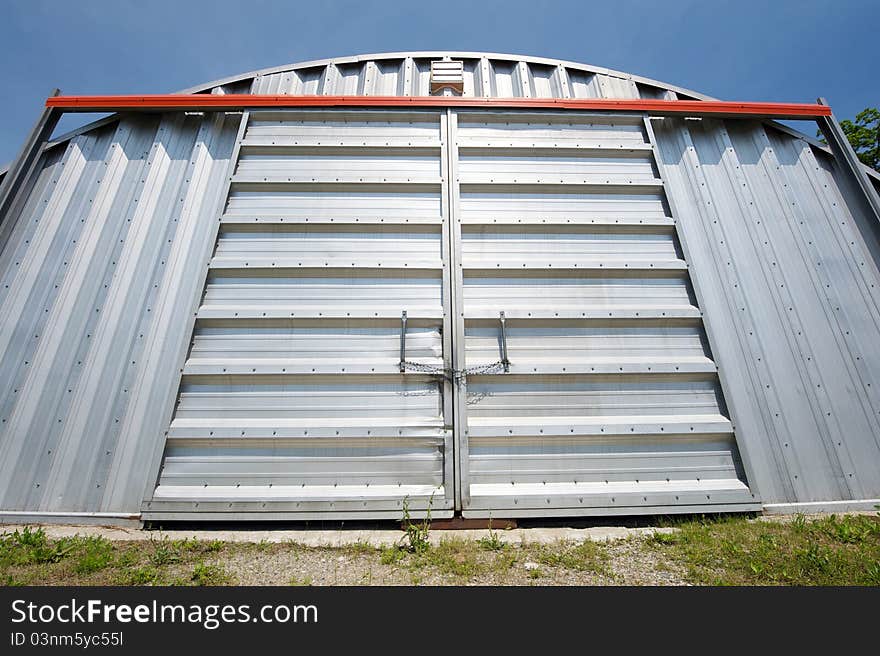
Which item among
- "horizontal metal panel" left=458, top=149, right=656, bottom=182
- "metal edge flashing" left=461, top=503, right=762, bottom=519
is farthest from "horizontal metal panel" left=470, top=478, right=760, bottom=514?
"horizontal metal panel" left=458, top=149, right=656, bottom=182

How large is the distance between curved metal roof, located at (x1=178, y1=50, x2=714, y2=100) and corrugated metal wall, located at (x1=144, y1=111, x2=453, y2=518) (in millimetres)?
973

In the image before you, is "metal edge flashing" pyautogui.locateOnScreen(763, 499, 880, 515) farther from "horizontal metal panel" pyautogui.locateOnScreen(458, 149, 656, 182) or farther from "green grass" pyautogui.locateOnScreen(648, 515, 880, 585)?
"horizontal metal panel" pyautogui.locateOnScreen(458, 149, 656, 182)

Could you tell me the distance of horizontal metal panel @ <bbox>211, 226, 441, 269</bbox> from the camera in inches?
159

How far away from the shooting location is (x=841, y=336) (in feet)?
13.1

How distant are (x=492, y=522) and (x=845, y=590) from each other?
7.56ft

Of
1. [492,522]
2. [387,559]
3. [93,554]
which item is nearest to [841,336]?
[492,522]

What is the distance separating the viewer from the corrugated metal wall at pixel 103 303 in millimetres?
3410

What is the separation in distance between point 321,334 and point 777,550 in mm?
4283

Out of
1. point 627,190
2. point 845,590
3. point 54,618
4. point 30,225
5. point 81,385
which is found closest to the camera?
point 54,618

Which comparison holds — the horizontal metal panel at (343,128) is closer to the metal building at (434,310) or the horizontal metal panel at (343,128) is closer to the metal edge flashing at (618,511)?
the metal building at (434,310)

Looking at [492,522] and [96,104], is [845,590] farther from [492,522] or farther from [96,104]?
[96,104]

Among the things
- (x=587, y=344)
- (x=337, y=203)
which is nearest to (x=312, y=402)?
(x=337, y=203)

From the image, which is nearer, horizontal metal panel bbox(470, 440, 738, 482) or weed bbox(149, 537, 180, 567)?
weed bbox(149, 537, 180, 567)

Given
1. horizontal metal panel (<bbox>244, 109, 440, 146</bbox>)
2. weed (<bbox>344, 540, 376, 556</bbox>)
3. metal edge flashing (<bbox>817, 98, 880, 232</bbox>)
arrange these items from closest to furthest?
1. weed (<bbox>344, 540, 376, 556</bbox>)
2. metal edge flashing (<bbox>817, 98, 880, 232</bbox>)
3. horizontal metal panel (<bbox>244, 109, 440, 146</bbox>)
